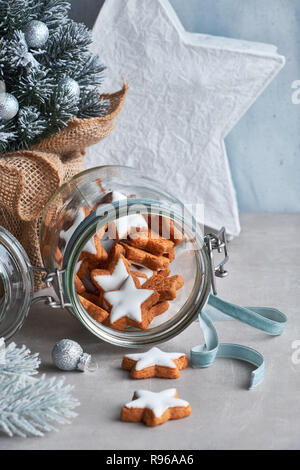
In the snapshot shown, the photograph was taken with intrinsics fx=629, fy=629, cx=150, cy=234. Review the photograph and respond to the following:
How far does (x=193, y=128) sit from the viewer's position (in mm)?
1146

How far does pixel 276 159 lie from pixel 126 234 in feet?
1.73

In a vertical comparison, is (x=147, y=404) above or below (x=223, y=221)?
below

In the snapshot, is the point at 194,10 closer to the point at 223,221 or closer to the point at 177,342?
the point at 223,221

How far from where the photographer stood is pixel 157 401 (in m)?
0.65

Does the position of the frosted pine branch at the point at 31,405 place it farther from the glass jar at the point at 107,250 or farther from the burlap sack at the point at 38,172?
the burlap sack at the point at 38,172

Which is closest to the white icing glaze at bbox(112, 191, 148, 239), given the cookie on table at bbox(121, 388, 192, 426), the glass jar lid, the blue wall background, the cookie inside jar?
the cookie inside jar

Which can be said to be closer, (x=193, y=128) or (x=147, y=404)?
(x=147, y=404)

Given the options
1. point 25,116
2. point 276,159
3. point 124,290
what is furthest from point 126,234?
point 276,159

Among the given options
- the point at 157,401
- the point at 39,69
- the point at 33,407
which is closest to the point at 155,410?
the point at 157,401

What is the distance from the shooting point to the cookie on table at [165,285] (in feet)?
2.57
